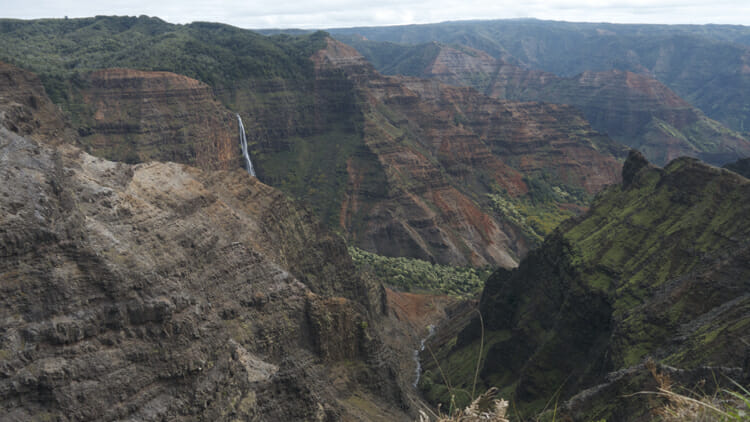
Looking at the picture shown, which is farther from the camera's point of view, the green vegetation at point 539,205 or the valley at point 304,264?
the green vegetation at point 539,205

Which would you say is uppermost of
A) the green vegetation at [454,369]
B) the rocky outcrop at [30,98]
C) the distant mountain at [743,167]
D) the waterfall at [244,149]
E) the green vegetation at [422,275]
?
the rocky outcrop at [30,98]

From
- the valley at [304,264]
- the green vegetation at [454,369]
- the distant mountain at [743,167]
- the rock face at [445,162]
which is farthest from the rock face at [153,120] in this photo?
the distant mountain at [743,167]

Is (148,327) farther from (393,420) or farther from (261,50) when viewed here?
(261,50)

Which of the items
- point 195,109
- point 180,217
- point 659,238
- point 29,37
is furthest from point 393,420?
point 29,37

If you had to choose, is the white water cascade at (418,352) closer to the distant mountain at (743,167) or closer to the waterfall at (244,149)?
the distant mountain at (743,167)

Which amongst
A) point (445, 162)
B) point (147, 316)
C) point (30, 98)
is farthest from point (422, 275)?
point (147, 316)
